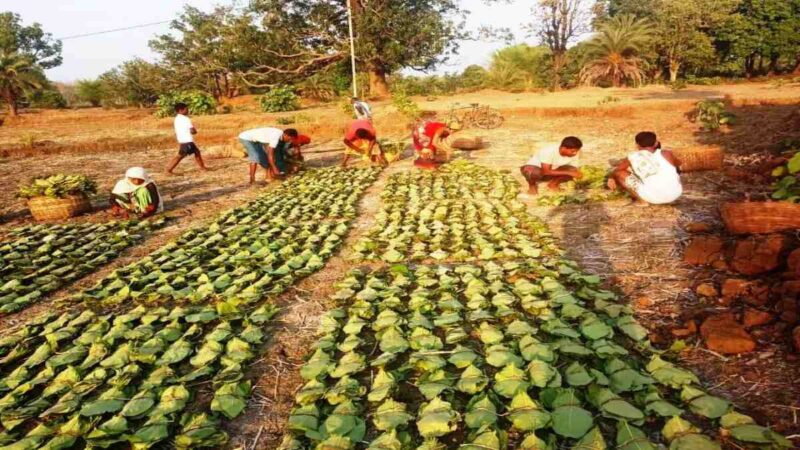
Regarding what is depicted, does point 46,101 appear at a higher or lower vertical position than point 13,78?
lower

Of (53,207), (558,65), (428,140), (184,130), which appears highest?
(558,65)

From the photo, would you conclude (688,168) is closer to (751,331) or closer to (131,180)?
(751,331)

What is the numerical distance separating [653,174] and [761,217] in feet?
5.38

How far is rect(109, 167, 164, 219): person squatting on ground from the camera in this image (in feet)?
21.5

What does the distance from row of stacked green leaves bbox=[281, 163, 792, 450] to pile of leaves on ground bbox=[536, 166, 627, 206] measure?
2703 millimetres

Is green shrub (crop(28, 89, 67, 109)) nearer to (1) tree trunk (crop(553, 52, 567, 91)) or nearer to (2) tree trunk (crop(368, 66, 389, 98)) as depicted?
(2) tree trunk (crop(368, 66, 389, 98))

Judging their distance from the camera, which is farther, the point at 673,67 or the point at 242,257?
the point at 673,67

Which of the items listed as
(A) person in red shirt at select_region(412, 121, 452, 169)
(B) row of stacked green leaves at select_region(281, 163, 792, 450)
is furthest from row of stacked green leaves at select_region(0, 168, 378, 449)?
(A) person in red shirt at select_region(412, 121, 452, 169)

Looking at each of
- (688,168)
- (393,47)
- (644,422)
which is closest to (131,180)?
(644,422)

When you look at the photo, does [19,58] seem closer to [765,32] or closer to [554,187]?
[554,187]

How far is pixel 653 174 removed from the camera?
5.32 metres

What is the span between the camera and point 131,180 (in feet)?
21.7

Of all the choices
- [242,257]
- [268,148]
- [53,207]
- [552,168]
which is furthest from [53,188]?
[552,168]

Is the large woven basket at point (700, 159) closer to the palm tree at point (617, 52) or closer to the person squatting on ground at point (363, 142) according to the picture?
the person squatting on ground at point (363, 142)
